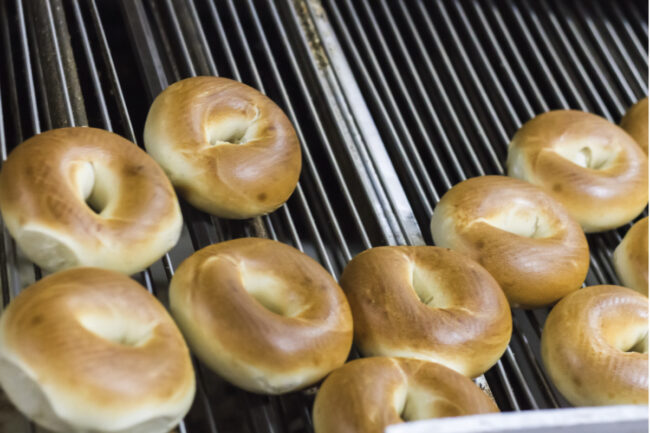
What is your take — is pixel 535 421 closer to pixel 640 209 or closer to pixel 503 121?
pixel 640 209

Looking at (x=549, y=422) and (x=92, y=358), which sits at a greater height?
(x=92, y=358)

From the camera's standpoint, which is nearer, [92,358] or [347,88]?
[92,358]

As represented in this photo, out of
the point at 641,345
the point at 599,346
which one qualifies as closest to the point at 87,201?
the point at 599,346

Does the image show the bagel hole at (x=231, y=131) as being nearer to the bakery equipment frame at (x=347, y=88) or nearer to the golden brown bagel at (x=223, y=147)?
the golden brown bagel at (x=223, y=147)

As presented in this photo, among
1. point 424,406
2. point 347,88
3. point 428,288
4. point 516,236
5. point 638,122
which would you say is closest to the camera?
point 424,406

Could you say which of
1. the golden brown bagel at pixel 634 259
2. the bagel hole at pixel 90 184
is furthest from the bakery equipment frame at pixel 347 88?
the bagel hole at pixel 90 184

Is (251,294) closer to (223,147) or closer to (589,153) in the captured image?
(223,147)
